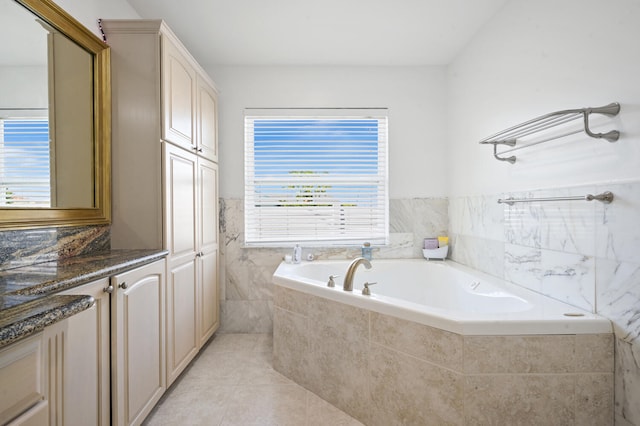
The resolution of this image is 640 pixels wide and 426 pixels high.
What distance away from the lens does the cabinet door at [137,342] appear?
133cm

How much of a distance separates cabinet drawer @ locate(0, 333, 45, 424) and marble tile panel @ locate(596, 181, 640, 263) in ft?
6.28

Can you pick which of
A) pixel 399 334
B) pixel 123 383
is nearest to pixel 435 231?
pixel 399 334

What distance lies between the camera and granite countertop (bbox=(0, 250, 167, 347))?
1.90ft

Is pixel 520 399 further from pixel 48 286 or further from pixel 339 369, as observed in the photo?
pixel 48 286

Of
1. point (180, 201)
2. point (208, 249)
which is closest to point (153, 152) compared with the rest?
point (180, 201)

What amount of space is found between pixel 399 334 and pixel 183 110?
186cm

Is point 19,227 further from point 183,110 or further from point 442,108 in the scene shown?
point 442,108

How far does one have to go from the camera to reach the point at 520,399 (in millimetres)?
1324

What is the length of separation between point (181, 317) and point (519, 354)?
72.8 inches

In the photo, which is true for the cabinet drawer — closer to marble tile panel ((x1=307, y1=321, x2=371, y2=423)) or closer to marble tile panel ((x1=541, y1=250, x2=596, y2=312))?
marble tile panel ((x1=307, y1=321, x2=371, y2=423))

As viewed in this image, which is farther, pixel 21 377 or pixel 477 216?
pixel 477 216

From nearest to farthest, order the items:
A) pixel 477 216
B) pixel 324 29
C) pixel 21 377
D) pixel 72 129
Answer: pixel 21 377 < pixel 72 129 < pixel 324 29 < pixel 477 216

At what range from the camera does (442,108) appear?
2.99 m

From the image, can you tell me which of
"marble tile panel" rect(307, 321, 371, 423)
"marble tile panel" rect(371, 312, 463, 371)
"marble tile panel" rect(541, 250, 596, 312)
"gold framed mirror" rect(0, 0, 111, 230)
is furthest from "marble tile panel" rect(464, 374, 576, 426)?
"gold framed mirror" rect(0, 0, 111, 230)
